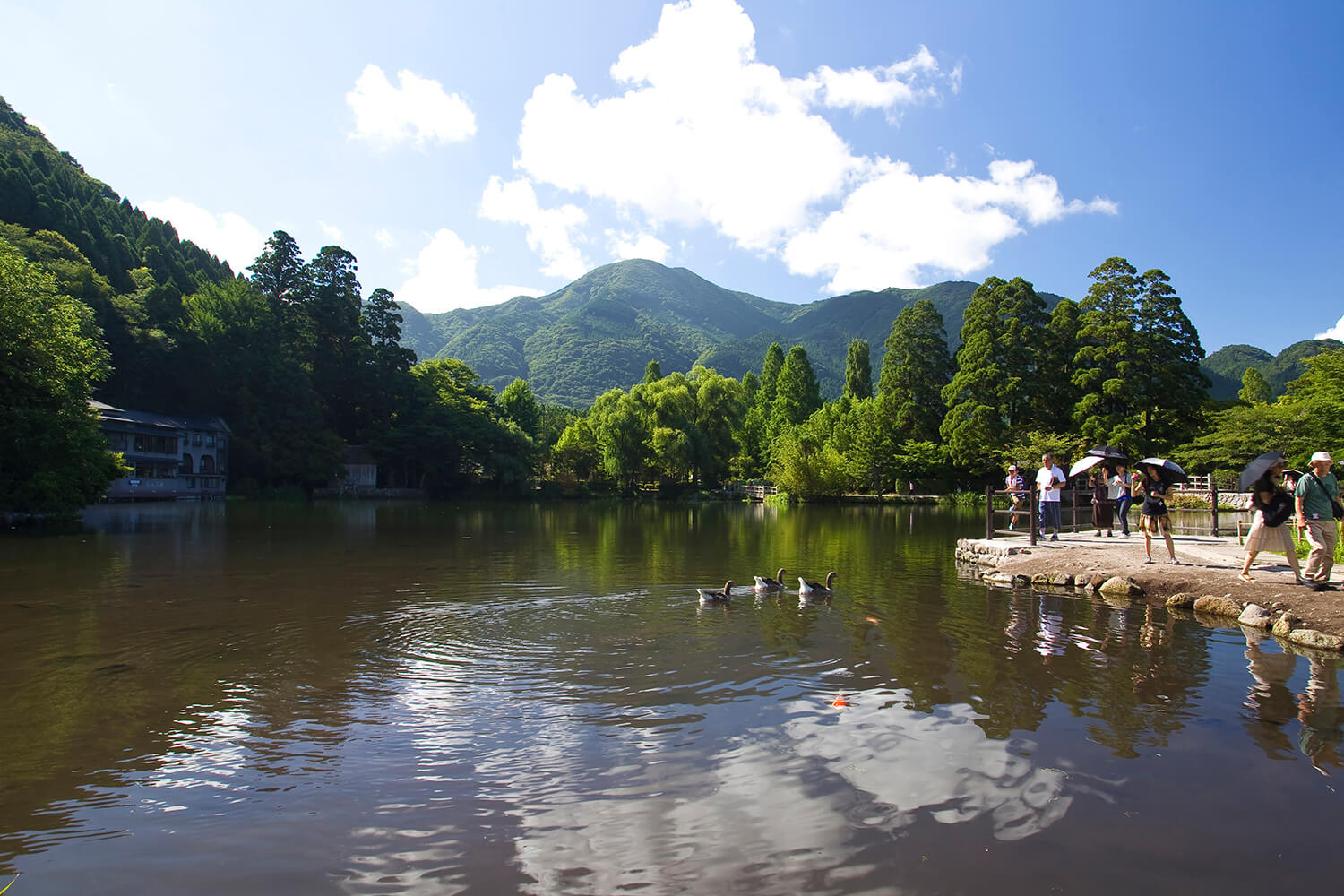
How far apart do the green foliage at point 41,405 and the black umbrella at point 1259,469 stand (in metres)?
33.5

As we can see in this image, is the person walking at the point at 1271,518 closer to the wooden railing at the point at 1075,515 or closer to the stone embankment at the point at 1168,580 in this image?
the stone embankment at the point at 1168,580

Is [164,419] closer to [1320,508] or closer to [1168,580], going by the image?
[1168,580]

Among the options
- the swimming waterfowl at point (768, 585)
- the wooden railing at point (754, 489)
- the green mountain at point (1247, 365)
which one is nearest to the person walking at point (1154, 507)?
the swimming waterfowl at point (768, 585)

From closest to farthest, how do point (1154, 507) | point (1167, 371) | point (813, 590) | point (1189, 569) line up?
1. point (1189, 569)
2. point (813, 590)
3. point (1154, 507)
4. point (1167, 371)

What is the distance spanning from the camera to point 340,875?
4.29 m

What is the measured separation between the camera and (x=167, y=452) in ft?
183

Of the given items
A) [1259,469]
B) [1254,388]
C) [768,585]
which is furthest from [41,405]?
[1254,388]

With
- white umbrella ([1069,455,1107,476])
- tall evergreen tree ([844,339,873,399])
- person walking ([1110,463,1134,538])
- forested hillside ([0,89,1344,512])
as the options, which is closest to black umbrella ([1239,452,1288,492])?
person walking ([1110,463,1134,538])

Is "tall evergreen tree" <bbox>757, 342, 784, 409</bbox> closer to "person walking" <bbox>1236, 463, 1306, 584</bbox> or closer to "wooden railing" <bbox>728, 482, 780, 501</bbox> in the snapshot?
"wooden railing" <bbox>728, 482, 780, 501</bbox>

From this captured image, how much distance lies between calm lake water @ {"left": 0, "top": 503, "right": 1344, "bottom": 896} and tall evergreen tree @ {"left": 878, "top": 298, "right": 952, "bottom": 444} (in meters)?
49.2

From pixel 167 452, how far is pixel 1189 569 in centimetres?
6322

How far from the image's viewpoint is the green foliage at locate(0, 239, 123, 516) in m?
25.7

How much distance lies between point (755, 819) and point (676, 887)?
3.14 ft

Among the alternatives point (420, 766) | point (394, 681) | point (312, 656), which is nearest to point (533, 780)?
point (420, 766)
